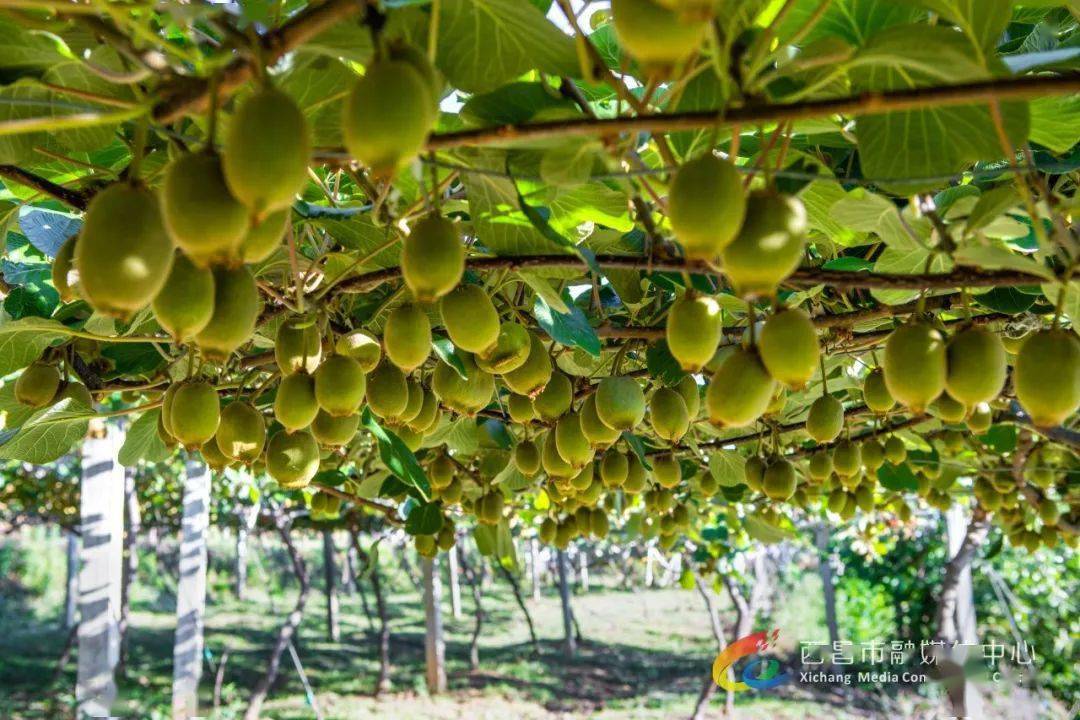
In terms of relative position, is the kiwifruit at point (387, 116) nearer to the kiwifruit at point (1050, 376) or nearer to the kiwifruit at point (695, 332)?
the kiwifruit at point (695, 332)

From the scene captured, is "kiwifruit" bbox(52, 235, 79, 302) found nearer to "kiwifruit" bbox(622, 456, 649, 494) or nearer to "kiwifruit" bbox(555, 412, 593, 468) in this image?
"kiwifruit" bbox(555, 412, 593, 468)

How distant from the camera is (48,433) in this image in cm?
151

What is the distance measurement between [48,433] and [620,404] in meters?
1.05

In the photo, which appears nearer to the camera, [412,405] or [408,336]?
[408,336]

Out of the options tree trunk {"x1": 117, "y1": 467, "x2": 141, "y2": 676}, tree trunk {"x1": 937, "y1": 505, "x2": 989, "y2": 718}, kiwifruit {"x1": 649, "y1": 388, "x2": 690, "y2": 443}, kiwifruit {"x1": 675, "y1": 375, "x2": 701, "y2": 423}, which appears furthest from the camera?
tree trunk {"x1": 117, "y1": 467, "x2": 141, "y2": 676}

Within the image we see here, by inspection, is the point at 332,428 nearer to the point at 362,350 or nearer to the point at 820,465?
the point at 362,350

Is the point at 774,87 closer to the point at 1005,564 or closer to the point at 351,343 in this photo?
the point at 351,343

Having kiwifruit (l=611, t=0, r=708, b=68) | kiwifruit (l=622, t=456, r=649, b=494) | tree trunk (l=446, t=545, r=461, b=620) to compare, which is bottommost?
tree trunk (l=446, t=545, r=461, b=620)

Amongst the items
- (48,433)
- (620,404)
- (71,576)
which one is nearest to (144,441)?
(48,433)

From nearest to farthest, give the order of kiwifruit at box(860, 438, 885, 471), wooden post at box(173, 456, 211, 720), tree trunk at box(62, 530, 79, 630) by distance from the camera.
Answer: kiwifruit at box(860, 438, 885, 471), wooden post at box(173, 456, 211, 720), tree trunk at box(62, 530, 79, 630)

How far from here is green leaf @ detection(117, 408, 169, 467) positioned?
1.64 meters

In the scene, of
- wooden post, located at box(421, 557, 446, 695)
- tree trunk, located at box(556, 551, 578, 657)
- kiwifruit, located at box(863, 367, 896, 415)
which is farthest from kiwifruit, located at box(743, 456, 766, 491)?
tree trunk, located at box(556, 551, 578, 657)

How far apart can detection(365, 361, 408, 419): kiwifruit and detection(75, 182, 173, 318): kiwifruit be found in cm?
58

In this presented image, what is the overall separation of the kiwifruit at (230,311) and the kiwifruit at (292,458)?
431mm
